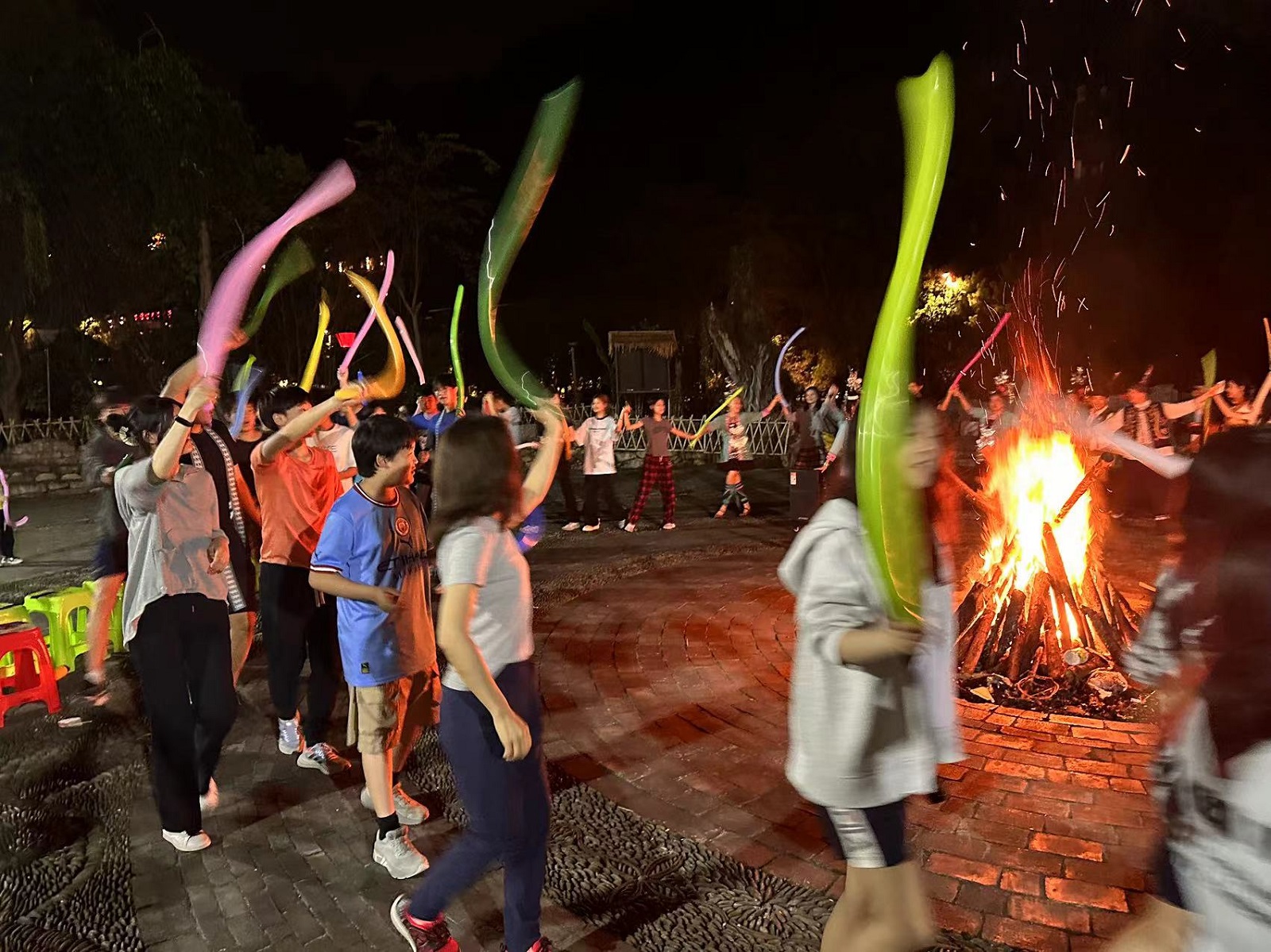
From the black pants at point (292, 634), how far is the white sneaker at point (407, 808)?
75 centimetres

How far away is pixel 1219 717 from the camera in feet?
6.09

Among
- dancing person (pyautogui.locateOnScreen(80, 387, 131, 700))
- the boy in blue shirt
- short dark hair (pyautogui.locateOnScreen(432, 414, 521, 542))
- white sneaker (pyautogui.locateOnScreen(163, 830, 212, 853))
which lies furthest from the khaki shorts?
dancing person (pyautogui.locateOnScreen(80, 387, 131, 700))

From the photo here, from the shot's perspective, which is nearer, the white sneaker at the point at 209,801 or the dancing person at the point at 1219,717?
the dancing person at the point at 1219,717

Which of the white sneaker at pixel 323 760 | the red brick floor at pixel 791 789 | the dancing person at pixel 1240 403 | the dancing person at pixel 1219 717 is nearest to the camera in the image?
the dancing person at pixel 1219 717

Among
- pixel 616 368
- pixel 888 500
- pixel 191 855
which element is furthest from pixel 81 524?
pixel 616 368

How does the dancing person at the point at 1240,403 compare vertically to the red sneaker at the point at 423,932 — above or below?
above

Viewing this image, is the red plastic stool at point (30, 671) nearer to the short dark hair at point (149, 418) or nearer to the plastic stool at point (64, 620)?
the plastic stool at point (64, 620)

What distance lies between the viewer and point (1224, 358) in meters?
24.0

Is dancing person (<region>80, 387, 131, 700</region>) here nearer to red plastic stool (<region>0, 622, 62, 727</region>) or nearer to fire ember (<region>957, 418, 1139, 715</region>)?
red plastic stool (<region>0, 622, 62, 727</region>)

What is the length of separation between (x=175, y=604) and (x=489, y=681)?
203 cm

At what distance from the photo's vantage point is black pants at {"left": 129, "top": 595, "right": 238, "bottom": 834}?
3850mm

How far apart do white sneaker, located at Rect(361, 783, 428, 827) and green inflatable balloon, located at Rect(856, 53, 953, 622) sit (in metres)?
2.79

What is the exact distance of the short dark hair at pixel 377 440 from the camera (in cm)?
368

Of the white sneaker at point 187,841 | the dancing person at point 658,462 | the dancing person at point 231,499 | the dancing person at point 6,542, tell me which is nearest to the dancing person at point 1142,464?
the dancing person at point 658,462
